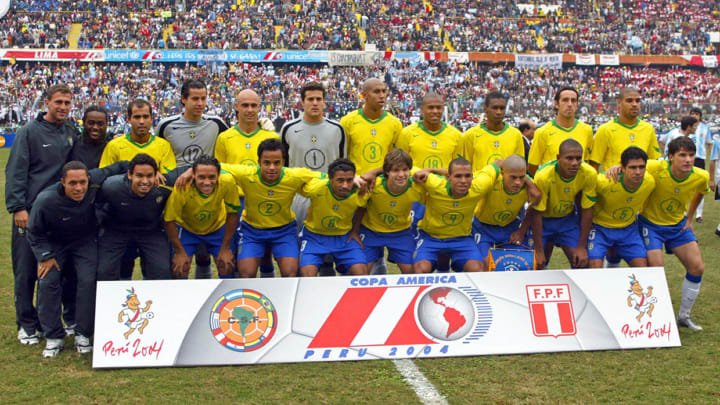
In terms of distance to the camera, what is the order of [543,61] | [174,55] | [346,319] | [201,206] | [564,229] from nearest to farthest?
[346,319]
[201,206]
[564,229]
[174,55]
[543,61]

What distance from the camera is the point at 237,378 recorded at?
15.7 feet

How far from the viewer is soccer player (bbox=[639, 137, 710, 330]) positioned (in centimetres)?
614

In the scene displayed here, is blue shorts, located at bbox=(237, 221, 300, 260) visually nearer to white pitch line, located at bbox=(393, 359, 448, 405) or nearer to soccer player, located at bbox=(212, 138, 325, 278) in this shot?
soccer player, located at bbox=(212, 138, 325, 278)

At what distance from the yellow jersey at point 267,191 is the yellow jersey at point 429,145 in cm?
123

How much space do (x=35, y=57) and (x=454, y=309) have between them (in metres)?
38.5

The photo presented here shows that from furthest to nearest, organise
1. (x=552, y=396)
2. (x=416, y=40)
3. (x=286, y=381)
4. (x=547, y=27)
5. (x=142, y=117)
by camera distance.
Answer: (x=547, y=27) → (x=416, y=40) → (x=142, y=117) → (x=286, y=381) → (x=552, y=396)

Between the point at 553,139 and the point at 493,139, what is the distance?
643mm

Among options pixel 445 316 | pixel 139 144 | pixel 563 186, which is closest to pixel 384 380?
pixel 445 316

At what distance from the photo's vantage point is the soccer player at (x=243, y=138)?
6.58m

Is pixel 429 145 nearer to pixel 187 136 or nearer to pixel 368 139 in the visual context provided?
pixel 368 139

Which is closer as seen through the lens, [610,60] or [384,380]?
[384,380]

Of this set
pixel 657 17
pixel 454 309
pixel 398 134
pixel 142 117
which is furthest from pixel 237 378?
pixel 657 17

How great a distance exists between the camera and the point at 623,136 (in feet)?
23.0

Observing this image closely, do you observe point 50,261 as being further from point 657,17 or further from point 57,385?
point 657,17
